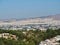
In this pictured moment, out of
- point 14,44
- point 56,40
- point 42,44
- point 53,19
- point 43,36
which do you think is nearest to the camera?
point 14,44

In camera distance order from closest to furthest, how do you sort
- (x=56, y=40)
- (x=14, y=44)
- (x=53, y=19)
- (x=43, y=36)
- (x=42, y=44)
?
(x=14, y=44) → (x=42, y=44) → (x=56, y=40) → (x=43, y=36) → (x=53, y=19)

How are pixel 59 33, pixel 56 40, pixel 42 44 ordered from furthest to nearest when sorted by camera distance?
pixel 59 33 → pixel 56 40 → pixel 42 44

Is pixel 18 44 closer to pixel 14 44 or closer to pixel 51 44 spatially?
pixel 14 44

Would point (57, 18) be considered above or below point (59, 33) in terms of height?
below

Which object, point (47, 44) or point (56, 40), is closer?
point (47, 44)

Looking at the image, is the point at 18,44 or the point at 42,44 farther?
the point at 42,44

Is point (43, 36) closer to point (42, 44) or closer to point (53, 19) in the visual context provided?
point (42, 44)

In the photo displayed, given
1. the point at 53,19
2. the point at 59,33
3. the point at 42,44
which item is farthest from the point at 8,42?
the point at 53,19

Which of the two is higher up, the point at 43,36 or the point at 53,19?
the point at 43,36

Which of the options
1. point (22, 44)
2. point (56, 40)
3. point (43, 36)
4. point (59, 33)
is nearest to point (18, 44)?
point (22, 44)
